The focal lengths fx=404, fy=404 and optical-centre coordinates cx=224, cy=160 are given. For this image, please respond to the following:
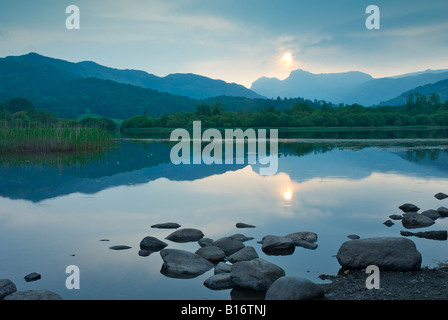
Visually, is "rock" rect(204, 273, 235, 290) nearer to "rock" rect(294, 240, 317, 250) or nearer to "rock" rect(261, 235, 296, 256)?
"rock" rect(261, 235, 296, 256)

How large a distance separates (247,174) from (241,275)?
1647 cm

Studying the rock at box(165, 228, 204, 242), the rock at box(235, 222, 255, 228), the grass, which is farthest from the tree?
the rock at box(165, 228, 204, 242)

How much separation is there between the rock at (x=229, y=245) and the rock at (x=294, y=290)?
2.75 meters

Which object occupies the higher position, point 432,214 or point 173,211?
point 432,214

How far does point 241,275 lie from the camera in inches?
318

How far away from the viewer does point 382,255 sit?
28.8ft

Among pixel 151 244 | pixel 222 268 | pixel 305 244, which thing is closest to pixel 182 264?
pixel 222 268

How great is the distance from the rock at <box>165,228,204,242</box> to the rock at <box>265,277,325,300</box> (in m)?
4.29

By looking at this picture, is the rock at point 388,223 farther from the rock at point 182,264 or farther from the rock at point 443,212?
the rock at point 182,264

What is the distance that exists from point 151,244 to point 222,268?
8.10 ft

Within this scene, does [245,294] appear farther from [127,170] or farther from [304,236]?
[127,170]

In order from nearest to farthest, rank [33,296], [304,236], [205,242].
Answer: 1. [33,296]
2. [205,242]
3. [304,236]
